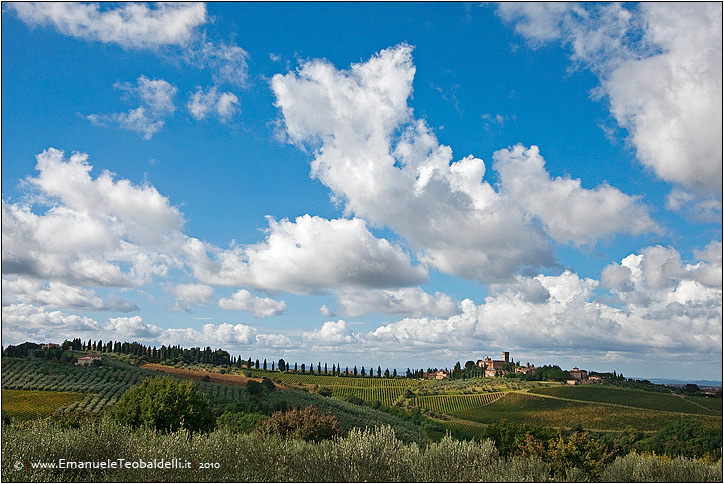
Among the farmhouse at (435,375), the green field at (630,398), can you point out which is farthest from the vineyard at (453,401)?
the farmhouse at (435,375)

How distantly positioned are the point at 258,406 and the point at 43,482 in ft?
171

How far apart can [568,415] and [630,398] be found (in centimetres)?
2439

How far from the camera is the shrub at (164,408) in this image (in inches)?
1598

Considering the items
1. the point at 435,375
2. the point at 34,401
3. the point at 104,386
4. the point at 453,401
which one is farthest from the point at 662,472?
the point at 435,375

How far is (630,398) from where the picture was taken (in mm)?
120875

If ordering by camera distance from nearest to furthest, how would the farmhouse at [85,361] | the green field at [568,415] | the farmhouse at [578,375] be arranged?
the farmhouse at [85,361] < the green field at [568,415] < the farmhouse at [578,375]

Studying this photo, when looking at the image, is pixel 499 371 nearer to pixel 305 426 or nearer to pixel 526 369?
pixel 526 369

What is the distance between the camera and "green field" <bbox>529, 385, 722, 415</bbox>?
113m

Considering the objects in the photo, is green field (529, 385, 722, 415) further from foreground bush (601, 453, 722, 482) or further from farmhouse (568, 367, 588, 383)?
foreground bush (601, 453, 722, 482)

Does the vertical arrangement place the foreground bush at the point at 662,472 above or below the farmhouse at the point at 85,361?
above

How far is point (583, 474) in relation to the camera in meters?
23.1

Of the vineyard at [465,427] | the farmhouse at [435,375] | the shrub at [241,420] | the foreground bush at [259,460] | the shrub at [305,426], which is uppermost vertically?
the foreground bush at [259,460]

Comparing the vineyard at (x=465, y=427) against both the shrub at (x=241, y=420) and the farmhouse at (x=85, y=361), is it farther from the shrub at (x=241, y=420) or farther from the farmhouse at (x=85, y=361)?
the farmhouse at (x=85, y=361)

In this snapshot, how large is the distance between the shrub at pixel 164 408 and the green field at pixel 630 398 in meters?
104
